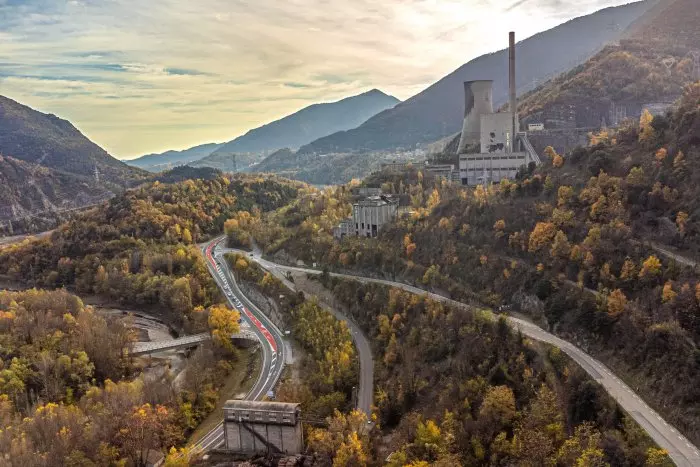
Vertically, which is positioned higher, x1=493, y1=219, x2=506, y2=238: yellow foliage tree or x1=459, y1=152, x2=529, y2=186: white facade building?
x1=459, y1=152, x2=529, y2=186: white facade building

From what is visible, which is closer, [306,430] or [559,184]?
[306,430]

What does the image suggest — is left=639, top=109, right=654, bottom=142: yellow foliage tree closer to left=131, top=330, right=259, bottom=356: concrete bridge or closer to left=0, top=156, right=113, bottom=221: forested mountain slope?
left=131, top=330, right=259, bottom=356: concrete bridge

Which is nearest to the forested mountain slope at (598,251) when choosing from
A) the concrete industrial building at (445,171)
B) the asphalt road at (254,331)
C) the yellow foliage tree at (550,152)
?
the yellow foliage tree at (550,152)

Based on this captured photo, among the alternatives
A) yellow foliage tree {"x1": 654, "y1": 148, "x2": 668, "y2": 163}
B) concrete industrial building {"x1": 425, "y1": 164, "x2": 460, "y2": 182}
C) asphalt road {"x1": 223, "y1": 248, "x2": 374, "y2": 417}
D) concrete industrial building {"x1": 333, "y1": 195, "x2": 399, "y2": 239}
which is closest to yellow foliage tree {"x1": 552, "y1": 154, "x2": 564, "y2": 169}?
yellow foliage tree {"x1": 654, "y1": 148, "x2": 668, "y2": 163}

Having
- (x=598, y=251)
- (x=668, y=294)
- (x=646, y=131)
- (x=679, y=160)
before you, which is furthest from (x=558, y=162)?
(x=668, y=294)

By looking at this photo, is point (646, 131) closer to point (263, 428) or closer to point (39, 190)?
point (263, 428)

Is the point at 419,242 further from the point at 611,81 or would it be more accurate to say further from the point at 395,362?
the point at 611,81

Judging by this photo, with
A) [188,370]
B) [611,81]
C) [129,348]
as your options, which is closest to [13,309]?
[129,348]
